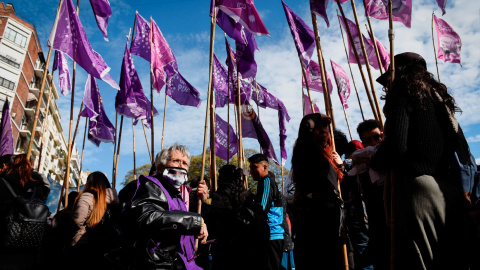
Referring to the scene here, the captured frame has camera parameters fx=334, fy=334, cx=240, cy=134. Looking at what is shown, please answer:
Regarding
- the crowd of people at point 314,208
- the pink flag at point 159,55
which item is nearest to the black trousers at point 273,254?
the crowd of people at point 314,208

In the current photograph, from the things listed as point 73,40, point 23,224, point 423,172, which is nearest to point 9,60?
point 73,40

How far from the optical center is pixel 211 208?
4.30 metres

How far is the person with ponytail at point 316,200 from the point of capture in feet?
8.02

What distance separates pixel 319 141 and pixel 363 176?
632 mm

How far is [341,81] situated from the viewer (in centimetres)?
808

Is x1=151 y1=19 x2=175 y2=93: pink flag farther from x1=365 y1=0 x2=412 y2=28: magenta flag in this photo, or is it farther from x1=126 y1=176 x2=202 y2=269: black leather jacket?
x1=126 y1=176 x2=202 y2=269: black leather jacket

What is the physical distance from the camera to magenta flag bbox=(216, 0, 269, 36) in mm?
5227

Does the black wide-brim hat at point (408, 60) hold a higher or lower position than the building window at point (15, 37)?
lower

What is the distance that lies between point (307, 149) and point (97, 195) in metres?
2.47

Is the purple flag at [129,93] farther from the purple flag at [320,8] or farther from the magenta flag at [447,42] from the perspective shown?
the magenta flag at [447,42]

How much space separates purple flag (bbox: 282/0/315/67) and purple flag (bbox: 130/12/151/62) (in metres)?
3.09

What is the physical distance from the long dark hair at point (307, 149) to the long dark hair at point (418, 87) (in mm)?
730

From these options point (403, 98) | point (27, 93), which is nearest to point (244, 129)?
point (403, 98)

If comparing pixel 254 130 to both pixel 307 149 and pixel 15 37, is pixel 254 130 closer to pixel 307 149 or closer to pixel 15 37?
pixel 307 149
